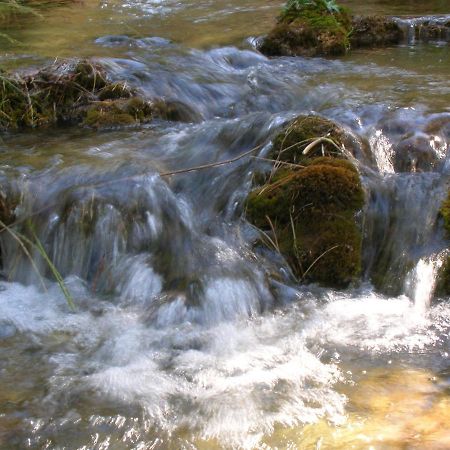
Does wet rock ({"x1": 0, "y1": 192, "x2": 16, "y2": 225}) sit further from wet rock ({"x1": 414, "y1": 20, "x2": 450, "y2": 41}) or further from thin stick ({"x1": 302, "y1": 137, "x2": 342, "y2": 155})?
wet rock ({"x1": 414, "y1": 20, "x2": 450, "y2": 41})

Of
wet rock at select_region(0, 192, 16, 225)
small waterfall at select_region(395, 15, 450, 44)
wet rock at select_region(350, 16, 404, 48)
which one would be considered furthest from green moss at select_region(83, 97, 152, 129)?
small waterfall at select_region(395, 15, 450, 44)

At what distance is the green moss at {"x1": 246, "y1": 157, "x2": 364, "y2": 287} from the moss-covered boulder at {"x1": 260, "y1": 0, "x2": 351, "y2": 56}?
13.8 feet

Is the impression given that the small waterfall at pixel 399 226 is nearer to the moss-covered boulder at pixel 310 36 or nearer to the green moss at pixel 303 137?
the green moss at pixel 303 137

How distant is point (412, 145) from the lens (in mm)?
4742

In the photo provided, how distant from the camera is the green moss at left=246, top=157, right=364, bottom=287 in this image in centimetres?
395

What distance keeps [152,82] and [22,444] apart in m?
4.58

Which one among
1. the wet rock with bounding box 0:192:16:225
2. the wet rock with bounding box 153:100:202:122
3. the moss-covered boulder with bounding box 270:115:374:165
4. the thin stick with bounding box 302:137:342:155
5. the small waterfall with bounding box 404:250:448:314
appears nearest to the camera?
the small waterfall with bounding box 404:250:448:314

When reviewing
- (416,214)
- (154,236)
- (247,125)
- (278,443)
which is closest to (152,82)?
(247,125)

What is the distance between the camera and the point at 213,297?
3.82 m

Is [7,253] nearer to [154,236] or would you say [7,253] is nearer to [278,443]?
[154,236]

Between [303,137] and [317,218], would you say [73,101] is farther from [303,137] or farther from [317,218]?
[317,218]

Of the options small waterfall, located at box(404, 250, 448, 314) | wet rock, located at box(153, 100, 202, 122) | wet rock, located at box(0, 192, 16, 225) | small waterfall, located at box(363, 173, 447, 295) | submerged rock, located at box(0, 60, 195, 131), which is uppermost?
submerged rock, located at box(0, 60, 195, 131)

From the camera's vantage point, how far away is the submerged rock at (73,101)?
5985 millimetres

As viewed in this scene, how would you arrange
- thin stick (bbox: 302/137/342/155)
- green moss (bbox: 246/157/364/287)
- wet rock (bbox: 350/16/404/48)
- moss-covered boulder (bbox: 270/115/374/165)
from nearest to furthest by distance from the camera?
green moss (bbox: 246/157/364/287) → thin stick (bbox: 302/137/342/155) → moss-covered boulder (bbox: 270/115/374/165) → wet rock (bbox: 350/16/404/48)
